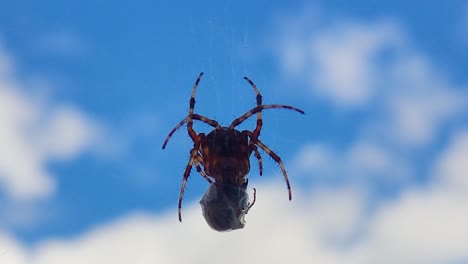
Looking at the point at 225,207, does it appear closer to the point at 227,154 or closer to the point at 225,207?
the point at 225,207

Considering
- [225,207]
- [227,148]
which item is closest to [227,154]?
[227,148]

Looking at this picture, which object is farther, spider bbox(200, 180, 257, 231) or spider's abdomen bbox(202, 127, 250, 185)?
spider's abdomen bbox(202, 127, 250, 185)

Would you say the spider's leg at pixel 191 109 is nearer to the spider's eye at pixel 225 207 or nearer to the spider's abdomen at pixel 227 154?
the spider's abdomen at pixel 227 154

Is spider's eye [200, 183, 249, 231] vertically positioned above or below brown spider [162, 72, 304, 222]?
below

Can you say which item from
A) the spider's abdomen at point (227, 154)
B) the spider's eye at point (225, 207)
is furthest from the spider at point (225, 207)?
the spider's abdomen at point (227, 154)

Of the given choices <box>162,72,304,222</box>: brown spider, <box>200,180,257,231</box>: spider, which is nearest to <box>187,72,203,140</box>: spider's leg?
<box>162,72,304,222</box>: brown spider

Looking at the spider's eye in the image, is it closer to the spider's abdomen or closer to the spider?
the spider
